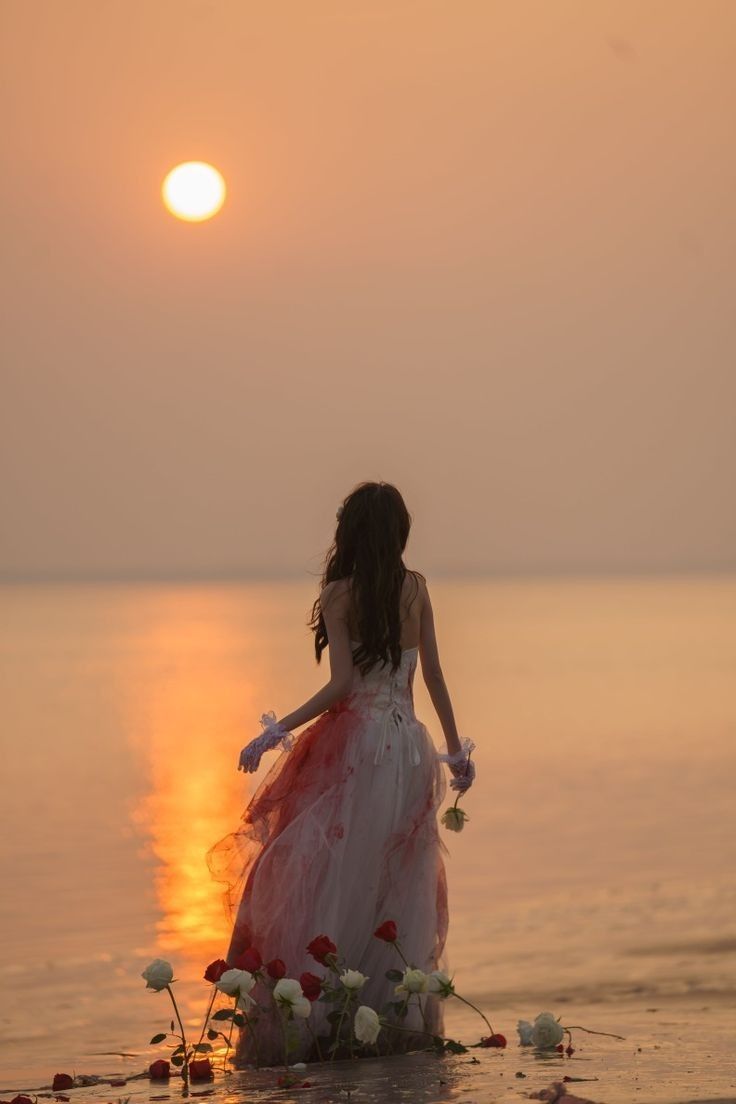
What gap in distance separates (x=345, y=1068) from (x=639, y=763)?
48.2 ft

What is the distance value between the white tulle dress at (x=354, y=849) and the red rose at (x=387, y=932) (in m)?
0.36

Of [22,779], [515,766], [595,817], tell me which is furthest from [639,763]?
[22,779]

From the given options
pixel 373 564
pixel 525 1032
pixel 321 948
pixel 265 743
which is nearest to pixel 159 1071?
pixel 321 948

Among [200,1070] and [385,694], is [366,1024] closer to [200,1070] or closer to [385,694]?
[200,1070]

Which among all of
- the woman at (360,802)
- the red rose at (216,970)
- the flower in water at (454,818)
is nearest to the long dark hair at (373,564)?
the woman at (360,802)

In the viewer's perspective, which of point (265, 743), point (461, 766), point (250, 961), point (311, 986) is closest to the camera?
point (311, 986)

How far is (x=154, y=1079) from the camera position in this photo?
6410mm

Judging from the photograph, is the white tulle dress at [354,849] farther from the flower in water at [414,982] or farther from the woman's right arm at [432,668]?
the flower in water at [414,982]

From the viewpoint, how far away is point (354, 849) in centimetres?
698

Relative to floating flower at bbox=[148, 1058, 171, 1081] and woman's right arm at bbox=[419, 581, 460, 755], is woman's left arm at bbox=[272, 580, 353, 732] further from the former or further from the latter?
floating flower at bbox=[148, 1058, 171, 1081]

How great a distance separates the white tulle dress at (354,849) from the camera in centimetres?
689

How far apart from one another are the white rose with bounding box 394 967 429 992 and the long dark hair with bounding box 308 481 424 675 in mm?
1290

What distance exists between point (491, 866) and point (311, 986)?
276 inches

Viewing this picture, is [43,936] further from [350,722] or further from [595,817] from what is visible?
[595,817]
